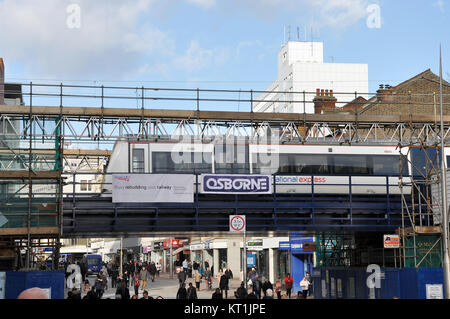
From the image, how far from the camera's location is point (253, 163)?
109ft

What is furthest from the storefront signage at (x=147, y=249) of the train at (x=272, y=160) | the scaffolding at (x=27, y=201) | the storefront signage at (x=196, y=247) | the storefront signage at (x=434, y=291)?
the storefront signage at (x=434, y=291)

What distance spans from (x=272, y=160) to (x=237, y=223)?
12.0 m

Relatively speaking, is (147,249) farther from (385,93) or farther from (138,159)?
(138,159)

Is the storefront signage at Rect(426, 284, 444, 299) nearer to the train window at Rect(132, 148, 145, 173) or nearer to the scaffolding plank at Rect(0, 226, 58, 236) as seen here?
the scaffolding plank at Rect(0, 226, 58, 236)

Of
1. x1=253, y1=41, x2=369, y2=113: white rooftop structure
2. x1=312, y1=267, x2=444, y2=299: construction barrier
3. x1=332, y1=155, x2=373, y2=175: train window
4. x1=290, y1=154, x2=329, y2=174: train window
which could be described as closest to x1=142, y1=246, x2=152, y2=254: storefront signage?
x1=253, y1=41, x2=369, y2=113: white rooftop structure

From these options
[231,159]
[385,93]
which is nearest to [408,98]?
[385,93]

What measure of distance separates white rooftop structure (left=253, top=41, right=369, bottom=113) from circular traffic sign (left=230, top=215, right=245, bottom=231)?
88501 mm

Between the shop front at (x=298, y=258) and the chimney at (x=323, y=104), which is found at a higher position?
the chimney at (x=323, y=104)

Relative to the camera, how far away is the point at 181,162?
3231 cm

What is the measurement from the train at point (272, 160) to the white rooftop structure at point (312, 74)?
2976 inches

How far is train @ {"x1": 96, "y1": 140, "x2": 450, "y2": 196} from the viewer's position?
3170cm

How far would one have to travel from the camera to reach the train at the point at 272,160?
3170 cm

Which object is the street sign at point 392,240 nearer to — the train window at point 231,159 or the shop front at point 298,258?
the train window at point 231,159
